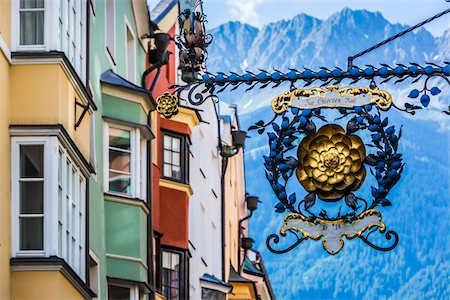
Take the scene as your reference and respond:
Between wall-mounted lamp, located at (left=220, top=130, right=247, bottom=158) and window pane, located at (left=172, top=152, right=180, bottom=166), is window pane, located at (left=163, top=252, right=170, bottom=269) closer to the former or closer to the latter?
window pane, located at (left=172, top=152, right=180, bottom=166)

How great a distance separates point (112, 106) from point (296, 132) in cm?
1156

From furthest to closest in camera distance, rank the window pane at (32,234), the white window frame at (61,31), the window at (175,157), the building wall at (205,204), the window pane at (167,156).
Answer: the building wall at (205,204), the window pane at (167,156), the window at (175,157), the white window frame at (61,31), the window pane at (32,234)

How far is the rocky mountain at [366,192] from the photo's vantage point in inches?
3875

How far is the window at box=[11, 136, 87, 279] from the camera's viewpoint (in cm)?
2711

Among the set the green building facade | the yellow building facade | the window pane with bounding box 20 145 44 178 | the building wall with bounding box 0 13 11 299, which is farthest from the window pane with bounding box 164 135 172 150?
the building wall with bounding box 0 13 11 299

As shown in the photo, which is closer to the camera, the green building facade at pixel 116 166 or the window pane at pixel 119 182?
the green building facade at pixel 116 166

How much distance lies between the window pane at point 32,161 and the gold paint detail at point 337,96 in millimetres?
5197

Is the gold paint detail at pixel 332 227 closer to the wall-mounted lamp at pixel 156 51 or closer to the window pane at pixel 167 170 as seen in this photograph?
the wall-mounted lamp at pixel 156 51

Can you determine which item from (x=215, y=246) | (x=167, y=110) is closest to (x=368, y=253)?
(x=215, y=246)

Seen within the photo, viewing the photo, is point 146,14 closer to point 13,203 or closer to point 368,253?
point 13,203

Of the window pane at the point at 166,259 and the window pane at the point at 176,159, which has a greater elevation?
the window pane at the point at 176,159

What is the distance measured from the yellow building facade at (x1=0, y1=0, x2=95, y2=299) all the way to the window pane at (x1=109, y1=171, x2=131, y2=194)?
19.1 ft

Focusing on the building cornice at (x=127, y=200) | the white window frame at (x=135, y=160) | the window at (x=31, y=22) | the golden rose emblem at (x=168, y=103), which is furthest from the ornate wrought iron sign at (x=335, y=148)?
the white window frame at (x=135, y=160)

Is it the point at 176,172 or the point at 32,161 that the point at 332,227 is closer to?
the point at 32,161
